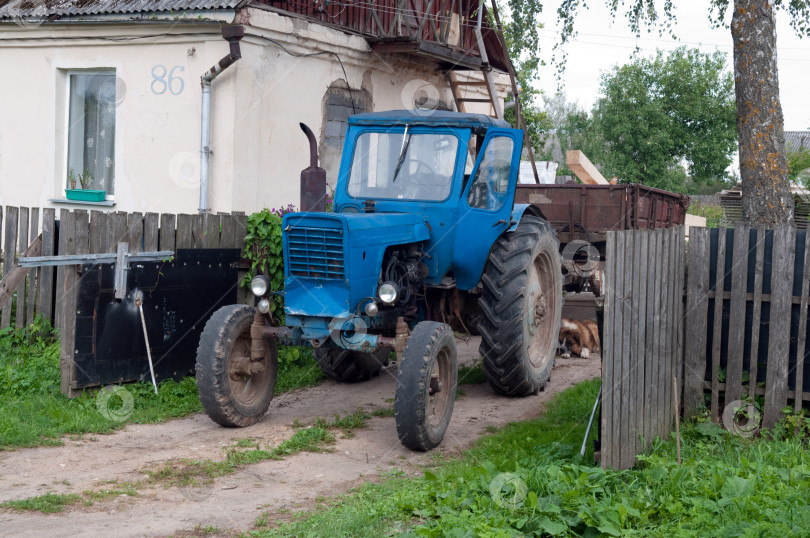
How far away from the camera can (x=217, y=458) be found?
614 centimetres

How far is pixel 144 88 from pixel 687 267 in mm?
7418

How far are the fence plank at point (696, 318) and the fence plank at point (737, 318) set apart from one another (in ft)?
0.59

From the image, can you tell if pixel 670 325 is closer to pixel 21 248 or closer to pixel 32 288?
pixel 32 288

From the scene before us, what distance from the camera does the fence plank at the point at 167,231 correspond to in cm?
816

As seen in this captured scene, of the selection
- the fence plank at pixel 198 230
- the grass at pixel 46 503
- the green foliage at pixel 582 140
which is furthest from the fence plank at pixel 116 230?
the green foliage at pixel 582 140

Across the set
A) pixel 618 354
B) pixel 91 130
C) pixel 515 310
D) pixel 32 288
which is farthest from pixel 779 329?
pixel 91 130

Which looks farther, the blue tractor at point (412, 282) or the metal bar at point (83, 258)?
the metal bar at point (83, 258)

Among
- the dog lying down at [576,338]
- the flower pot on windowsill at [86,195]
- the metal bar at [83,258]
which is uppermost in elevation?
the flower pot on windowsill at [86,195]

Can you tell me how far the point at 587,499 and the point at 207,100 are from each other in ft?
24.6

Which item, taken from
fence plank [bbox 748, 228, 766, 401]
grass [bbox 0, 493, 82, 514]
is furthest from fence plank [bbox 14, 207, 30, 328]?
fence plank [bbox 748, 228, 766, 401]

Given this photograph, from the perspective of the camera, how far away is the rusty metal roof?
10477 millimetres

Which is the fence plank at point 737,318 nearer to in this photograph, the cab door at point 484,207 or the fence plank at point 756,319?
the fence plank at point 756,319

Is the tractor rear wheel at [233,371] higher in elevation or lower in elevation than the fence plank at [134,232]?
lower

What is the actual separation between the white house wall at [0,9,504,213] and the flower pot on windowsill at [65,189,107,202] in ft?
0.45
